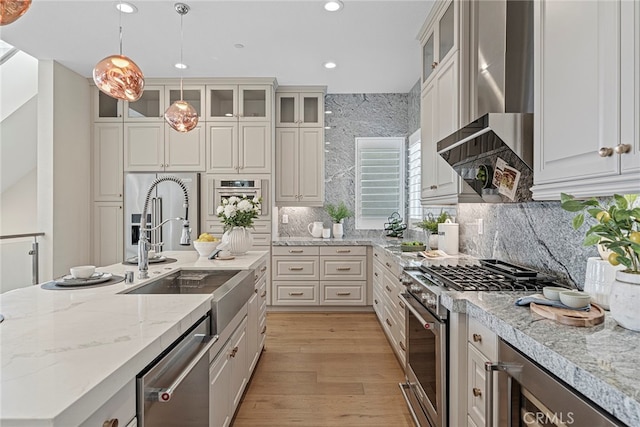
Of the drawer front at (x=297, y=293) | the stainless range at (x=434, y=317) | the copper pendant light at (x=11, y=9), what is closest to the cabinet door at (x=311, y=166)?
the drawer front at (x=297, y=293)

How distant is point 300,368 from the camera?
2887 mm

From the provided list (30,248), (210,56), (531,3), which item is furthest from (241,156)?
(531,3)

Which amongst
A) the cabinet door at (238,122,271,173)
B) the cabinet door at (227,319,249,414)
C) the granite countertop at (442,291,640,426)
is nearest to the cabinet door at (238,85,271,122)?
the cabinet door at (238,122,271,173)

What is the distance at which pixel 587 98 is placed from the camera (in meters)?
1.15

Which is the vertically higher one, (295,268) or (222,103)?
(222,103)

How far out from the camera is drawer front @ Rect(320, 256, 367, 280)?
4449 millimetres

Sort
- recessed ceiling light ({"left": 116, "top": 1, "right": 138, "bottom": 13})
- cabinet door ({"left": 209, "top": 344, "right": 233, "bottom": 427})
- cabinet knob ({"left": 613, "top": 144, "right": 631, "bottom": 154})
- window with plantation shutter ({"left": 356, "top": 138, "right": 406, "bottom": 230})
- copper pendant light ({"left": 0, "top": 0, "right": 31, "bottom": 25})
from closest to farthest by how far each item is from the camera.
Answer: cabinet knob ({"left": 613, "top": 144, "right": 631, "bottom": 154}), copper pendant light ({"left": 0, "top": 0, "right": 31, "bottom": 25}), cabinet door ({"left": 209, "top": 344, "right": 233, "bottom": 427}), recessed ceiling light ({"left": 116, "top": 1, "right": 138, "bottom": 13}), window with plantation shutter ({"left": 356, "top": 138, "right": 406, "bottom": 230})

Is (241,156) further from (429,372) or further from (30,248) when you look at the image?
(429,372)

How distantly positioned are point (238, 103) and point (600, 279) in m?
4.23

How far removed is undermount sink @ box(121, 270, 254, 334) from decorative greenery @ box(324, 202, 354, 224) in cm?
249

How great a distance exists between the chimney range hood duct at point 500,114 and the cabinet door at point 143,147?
12.0ft

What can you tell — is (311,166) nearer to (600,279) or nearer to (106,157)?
(106,157)

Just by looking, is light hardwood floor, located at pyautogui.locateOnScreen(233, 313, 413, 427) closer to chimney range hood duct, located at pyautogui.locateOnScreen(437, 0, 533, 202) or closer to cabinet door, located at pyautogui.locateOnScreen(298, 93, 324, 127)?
chimney range hood duct, located at pyautogui.locateOnScreen(437, 0, 533, 202)

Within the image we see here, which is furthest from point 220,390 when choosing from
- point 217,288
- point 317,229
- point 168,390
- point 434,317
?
point 317,229
